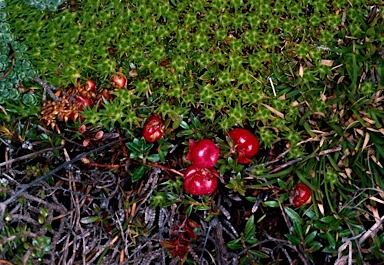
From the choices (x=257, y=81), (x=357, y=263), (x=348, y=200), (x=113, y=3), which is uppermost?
(x=113, y=3)

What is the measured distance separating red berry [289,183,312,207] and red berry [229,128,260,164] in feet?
1.04

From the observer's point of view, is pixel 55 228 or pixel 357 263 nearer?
pixel 357 263

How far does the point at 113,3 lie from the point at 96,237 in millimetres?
1405

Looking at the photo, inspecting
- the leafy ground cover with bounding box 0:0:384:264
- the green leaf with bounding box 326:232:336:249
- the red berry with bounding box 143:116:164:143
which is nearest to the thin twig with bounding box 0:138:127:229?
the leafy ground cover with bounding box 0:0:384:264

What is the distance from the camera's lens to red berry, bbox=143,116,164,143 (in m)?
3.04

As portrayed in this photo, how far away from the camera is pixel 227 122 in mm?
3080

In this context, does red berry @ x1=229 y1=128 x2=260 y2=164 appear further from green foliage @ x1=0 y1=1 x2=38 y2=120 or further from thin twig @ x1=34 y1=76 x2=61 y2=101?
green foliage @ x1=0 y1=1 x2=38 y2=120

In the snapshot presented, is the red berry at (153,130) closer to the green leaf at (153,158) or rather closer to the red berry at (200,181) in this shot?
the green leaf at (153,158)

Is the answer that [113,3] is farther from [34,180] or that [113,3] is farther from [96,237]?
[96,237]

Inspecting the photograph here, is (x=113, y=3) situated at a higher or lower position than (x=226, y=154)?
higher

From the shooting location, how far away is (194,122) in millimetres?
3088

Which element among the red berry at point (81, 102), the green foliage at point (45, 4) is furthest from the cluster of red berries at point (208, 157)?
the green foliage at point (45, 4)

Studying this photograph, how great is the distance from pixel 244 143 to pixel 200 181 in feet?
1.11

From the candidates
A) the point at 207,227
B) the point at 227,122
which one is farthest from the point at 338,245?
the point at 227,122
